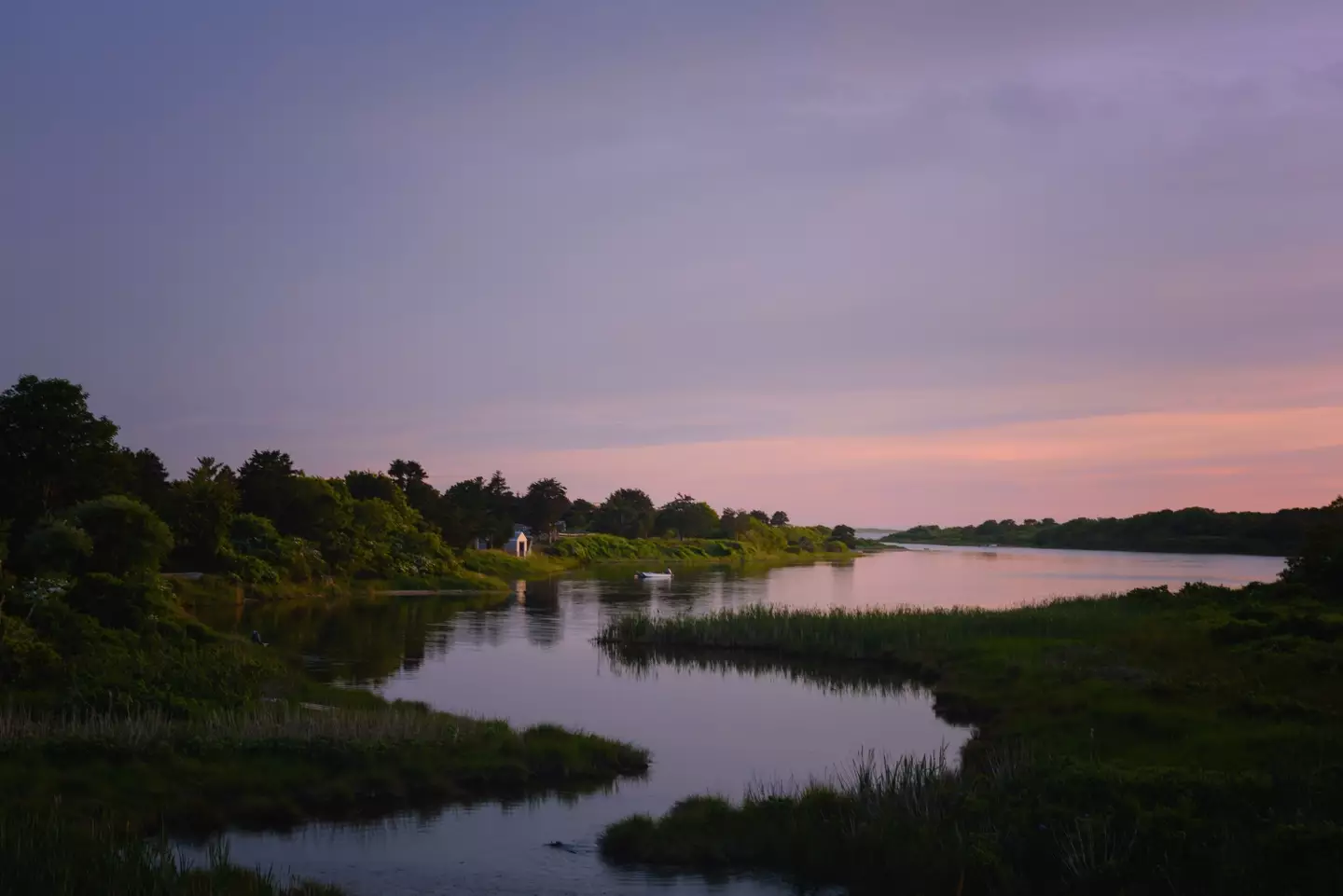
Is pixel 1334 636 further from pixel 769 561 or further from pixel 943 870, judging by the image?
pixel 769 561

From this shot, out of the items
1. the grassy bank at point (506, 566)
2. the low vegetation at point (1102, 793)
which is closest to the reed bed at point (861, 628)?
the low vegetation at point (1102, 793)

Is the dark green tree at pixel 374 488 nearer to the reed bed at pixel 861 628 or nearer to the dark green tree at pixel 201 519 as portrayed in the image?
the dark green tree at pixel 201 519

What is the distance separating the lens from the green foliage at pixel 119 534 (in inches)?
1298

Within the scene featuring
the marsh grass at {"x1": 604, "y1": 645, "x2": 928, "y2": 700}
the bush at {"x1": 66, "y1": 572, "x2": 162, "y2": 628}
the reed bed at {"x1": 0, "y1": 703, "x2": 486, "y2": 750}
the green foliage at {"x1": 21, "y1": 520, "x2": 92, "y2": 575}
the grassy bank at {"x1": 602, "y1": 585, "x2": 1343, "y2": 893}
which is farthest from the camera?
the marsh grass at {"x1": 604, "y1": 645, "x2": 928, "y2": 700}

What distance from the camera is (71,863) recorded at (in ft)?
38.5

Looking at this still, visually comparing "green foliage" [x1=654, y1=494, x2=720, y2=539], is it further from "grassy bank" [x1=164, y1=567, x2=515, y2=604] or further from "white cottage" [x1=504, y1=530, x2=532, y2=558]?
"grassy bank" [x1=164, y1=567, x2=515, y2=604]

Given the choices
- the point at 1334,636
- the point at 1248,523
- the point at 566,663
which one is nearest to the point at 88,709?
the point at 566,663

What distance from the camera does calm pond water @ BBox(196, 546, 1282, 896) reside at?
1619 cm

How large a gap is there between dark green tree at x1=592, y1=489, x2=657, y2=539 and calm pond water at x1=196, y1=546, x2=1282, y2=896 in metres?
81.8

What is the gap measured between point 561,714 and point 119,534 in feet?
49.0

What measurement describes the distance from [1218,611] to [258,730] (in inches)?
1259

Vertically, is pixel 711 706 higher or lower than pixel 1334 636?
lower

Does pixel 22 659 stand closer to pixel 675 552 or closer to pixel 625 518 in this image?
pixel 675 552

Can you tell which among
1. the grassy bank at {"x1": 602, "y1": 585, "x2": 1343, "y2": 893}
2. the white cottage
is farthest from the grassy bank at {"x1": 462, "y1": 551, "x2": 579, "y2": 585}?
the grassy bank at {"x1": 602, "y1": 585, "x2": 1343, "y2": 893}
